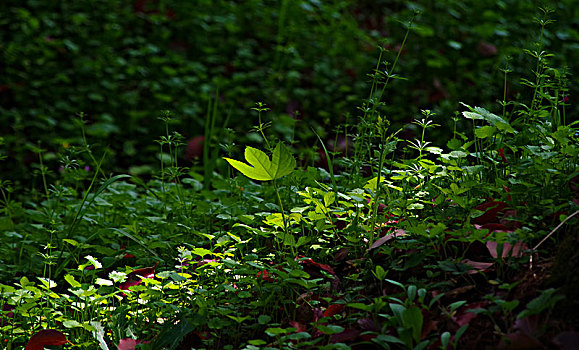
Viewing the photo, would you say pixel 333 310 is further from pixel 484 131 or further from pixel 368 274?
pixel 484 131

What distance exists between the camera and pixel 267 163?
1.99m

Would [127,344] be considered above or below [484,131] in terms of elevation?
below

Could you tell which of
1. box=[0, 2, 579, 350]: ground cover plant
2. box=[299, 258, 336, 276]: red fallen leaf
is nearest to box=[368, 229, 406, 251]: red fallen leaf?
box=[0, 2, 579, 350]: ground cover plant

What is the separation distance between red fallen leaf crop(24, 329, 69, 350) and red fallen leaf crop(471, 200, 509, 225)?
142 centimetres

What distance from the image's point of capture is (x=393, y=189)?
7.68 ft

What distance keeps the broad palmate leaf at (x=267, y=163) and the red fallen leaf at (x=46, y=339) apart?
779mm

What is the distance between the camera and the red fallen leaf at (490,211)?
6.52 feet

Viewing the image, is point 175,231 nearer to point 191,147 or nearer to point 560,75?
point 560,75

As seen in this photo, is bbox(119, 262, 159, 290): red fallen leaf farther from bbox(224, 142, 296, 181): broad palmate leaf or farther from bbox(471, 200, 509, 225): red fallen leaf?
bbox(471, 200, 509, 225): red fallen leaf

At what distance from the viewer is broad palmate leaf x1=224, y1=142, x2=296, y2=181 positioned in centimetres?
197

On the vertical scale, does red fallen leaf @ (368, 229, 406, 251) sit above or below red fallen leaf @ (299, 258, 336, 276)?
above

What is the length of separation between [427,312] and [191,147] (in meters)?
3.18

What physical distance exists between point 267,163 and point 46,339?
91 cm

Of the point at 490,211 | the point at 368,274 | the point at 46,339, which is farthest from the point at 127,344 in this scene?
the point at 490,211
